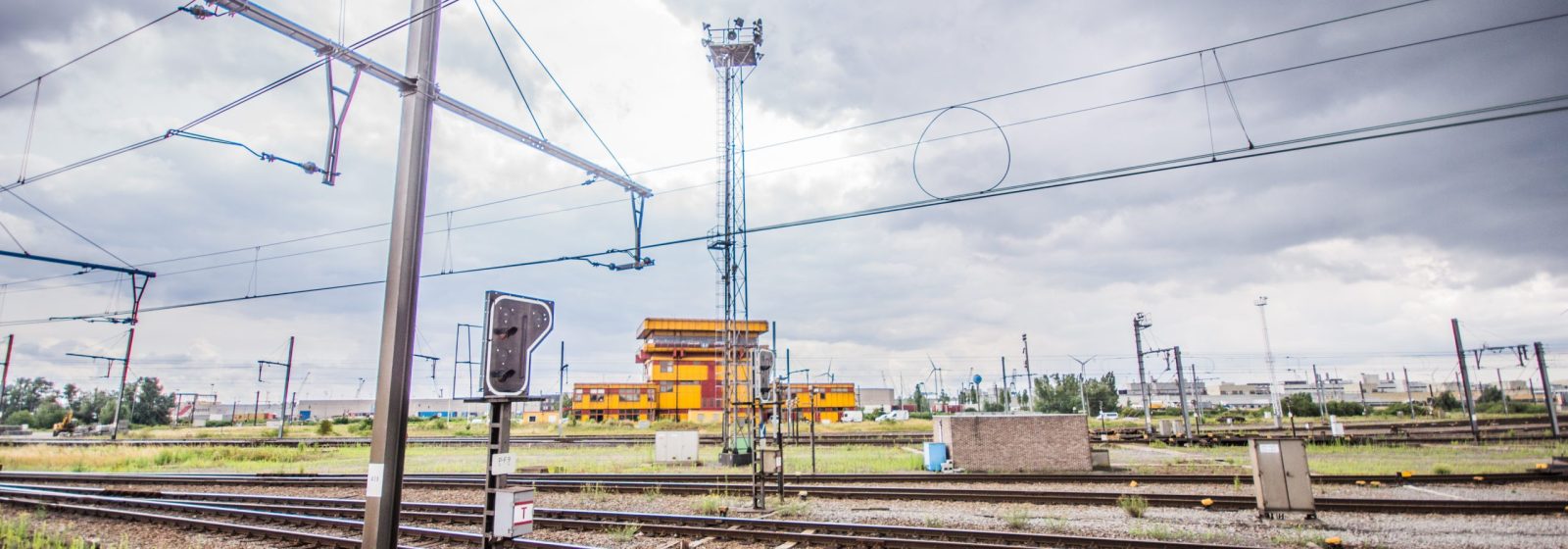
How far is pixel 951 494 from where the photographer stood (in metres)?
16.3

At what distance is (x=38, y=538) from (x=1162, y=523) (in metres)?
19.2

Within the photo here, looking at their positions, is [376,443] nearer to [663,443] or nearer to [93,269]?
[93,269]

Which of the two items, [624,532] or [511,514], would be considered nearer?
[511,514]

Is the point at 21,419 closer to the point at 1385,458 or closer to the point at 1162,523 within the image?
the point at 1162,523

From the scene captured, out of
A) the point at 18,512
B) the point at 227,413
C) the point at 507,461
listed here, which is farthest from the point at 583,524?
the point at 227,413

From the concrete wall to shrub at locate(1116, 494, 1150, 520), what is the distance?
329 inches

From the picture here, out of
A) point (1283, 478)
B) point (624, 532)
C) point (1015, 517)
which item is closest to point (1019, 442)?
point (1283, 478)

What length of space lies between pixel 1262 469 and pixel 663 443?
20.8 meters

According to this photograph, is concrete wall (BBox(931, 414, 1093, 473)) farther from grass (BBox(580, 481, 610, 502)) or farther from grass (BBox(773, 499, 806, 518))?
grass (BBox(580, 481, 610, 502))

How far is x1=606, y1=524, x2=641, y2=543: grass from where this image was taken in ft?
40.8

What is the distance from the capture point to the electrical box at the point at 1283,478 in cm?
1330

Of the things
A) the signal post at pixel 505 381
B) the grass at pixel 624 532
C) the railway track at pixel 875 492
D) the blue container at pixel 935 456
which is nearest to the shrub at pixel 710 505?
the railway track at pixel 875 492

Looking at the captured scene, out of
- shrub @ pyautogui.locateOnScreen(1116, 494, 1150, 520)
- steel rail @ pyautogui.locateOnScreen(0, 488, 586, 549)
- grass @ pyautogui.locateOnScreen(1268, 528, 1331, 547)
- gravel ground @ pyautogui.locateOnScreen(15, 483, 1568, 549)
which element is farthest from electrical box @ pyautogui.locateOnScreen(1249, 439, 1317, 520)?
steel rail @ pyautogui.locateOnScreen(0, 488, 586, 549)

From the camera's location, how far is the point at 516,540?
1222cm
